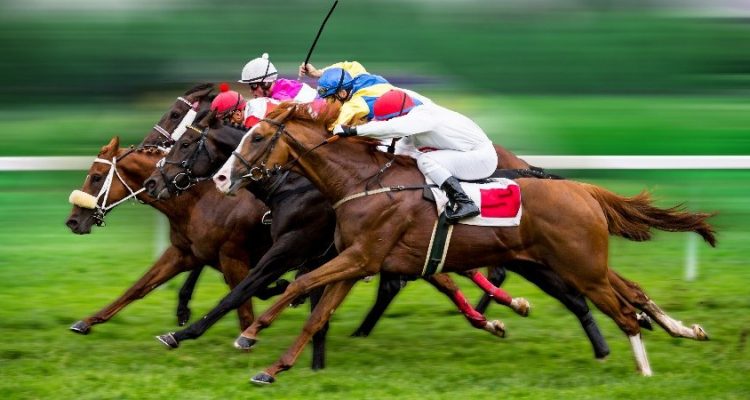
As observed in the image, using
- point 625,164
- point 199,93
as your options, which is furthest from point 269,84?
point 625,164

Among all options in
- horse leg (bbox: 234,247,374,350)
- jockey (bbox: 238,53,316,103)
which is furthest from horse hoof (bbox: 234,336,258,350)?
jockey (bbox: 238,53,316,103)

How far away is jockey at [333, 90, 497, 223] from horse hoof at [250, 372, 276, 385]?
1189mm

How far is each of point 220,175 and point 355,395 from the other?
1.26m

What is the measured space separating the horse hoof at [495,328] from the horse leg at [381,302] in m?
0.56

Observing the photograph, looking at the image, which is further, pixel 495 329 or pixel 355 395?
pixel 495 329

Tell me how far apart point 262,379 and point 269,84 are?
7.10 feet

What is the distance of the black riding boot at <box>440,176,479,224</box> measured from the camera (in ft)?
21.1

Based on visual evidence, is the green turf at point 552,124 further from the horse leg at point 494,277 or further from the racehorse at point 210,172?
the racehorse at point 210,172

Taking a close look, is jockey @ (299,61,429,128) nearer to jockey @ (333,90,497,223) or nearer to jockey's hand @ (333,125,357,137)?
jockey @ (333,90,497,223)

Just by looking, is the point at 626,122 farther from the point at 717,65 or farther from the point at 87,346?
the point at 87,346

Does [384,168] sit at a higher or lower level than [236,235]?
higher

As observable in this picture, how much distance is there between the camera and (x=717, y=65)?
48.6 feet

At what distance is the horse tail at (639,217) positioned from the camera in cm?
677

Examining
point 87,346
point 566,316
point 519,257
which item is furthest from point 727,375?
point 87,346
